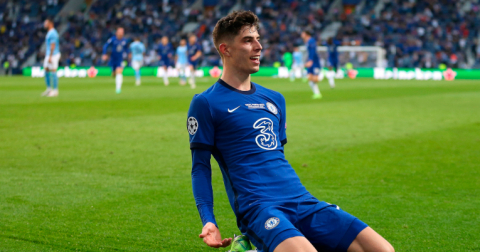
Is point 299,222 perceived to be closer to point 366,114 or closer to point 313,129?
point 313,129

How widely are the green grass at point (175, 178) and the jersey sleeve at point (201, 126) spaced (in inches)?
47.5

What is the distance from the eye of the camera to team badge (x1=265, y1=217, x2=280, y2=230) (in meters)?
2.67

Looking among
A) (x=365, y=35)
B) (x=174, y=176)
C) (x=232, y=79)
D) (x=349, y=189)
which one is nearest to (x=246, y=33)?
(x=232, y=79)

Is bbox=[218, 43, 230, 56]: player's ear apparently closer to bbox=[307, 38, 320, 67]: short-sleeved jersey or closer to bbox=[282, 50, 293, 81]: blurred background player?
bbox=[307, 38, 320, 67]: short-sleeved jersey

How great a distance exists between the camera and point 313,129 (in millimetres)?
10633

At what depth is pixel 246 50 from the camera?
3.10 meters

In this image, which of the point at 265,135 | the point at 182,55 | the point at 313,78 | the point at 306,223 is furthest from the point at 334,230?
the point at 182,55

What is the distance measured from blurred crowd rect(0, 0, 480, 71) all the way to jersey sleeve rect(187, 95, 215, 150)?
3710cm

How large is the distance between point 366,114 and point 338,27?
32.5 m

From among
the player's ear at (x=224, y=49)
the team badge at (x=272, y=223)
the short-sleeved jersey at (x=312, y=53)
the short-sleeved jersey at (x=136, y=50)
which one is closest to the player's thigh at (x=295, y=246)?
the team badge at (x=272, y=223)

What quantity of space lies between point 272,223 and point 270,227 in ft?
0.07

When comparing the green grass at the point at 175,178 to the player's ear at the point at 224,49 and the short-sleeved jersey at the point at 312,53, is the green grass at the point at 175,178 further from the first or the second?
the short-sleeved jersey at the point at 312,53

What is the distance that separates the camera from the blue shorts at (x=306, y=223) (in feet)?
8.86

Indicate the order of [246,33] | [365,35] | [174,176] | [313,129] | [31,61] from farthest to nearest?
1. [31,61]
2. [365,35]
3. [313,129]
4. [174,176]
5. [246,33]
